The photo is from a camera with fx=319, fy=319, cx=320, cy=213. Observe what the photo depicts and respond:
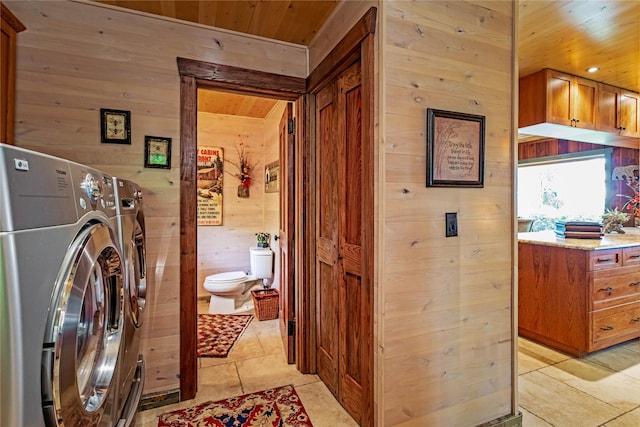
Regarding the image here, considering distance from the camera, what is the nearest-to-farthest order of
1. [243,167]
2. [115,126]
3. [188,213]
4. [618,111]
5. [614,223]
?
[115,126] → [188,213] → [614,223] → [618,111] → [243,167]

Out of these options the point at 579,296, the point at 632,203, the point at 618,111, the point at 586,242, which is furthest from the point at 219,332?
the point at 632,203

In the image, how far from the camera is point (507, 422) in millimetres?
1783

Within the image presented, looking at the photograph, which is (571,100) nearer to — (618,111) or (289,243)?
(618,111)

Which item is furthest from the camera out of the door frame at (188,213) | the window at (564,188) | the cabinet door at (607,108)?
the window at (564,188)

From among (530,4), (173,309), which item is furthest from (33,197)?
(530,4)

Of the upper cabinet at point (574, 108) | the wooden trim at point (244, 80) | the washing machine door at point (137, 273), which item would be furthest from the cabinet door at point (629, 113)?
the washing machine door at point (137, 273)

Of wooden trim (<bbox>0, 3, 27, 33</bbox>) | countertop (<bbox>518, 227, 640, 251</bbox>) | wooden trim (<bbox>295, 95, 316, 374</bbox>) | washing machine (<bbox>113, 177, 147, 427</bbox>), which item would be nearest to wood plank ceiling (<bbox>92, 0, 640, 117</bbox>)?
wooden trim (<bbox>0, 3, 27, 33</bbox>)

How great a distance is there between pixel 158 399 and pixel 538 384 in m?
2.55

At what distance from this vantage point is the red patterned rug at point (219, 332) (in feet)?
9.05

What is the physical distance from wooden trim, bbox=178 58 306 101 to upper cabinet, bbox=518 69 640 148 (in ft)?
7.67

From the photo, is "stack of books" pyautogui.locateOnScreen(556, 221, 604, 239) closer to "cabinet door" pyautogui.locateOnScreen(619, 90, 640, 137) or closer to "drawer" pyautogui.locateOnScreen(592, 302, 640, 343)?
"drawer" pyautogui.locateOnScreen(592, 302, 640, 343)

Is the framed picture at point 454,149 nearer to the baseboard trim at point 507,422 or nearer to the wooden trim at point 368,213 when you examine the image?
the wooden trim at point 368,213

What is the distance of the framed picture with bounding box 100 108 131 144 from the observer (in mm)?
1898

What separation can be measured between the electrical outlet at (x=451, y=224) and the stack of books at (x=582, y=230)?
6.68ft
